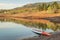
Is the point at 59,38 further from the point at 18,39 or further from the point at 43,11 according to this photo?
the point at 43,11

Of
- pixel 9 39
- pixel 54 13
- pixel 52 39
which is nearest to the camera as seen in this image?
pixel 52 39

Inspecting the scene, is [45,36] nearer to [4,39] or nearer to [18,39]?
[18,39]

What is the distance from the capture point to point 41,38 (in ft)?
116

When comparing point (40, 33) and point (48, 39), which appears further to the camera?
point (40, 33)

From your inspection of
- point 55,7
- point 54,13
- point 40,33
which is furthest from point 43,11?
point 40,33

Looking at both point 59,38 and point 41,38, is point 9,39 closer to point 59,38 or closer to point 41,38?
point 41,38

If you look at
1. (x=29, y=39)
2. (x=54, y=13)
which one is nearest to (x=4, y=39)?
(x=29, y=39)

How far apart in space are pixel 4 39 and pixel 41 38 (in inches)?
258

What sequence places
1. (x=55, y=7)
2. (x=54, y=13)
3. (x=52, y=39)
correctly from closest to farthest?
(x=52, y=39), (x=54, y=13), (x=55, y=7)

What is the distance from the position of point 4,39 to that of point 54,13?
66728 millimetres

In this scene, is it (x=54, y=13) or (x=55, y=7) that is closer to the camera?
(x=54, y=13)

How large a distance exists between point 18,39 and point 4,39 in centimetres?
253

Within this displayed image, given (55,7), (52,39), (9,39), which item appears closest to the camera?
(52,39)

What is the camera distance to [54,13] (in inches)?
3967
